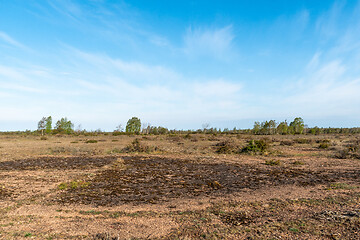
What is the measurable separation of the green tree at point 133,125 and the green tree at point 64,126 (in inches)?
887

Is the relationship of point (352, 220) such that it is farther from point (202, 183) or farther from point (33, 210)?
point (33, 210)

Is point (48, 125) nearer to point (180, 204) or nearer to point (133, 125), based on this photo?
point (133, 125)

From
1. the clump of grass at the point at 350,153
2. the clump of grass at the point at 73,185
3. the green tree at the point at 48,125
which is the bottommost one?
the clump of grass at the point at 73,185

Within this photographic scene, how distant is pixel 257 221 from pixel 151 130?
80604 mm

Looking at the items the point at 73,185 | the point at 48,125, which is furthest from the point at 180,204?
the point at 48,125

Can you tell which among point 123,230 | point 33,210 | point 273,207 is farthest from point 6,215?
point 273,207

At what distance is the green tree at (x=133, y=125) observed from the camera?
77938mm

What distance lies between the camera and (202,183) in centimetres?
1144

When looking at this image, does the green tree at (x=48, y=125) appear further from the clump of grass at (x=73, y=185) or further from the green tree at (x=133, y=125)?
the clump of grass at (x=73, y=185)

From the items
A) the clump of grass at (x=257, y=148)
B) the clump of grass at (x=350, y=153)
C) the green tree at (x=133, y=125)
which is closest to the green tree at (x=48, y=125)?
the green tree at (x=133, y=125)

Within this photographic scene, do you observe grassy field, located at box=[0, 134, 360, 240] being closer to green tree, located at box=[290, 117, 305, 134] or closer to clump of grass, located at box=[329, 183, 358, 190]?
clump of grass, located at box=[329, 183, 358, 190]

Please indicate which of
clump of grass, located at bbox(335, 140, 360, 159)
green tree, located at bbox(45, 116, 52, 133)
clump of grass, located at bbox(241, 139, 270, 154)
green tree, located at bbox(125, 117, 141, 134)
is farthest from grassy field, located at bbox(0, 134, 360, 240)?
green tree, located at bbox(45, 116, 52, 133)

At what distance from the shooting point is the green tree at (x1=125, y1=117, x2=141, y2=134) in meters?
77.9

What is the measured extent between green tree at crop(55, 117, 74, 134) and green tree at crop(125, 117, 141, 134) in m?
22.5
